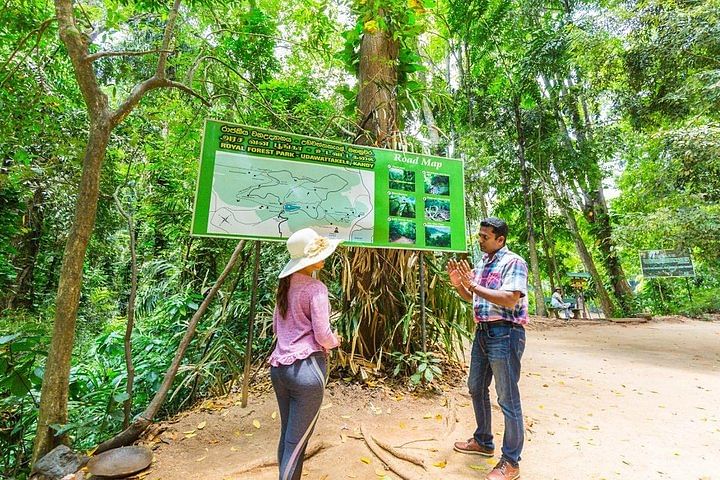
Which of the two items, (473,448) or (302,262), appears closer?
(302,262)

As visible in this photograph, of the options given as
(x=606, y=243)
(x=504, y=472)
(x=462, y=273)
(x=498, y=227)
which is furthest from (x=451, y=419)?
(x=606, y=243)

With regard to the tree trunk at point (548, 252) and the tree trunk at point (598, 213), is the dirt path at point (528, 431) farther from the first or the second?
the tree trunk at point (548, 252)

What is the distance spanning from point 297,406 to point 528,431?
2.08 m

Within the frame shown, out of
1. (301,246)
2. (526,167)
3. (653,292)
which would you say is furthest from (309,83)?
(653,292)

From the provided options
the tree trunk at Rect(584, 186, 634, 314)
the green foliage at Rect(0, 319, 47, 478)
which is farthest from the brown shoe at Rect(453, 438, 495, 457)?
the tree trunk at Rect(584, 186, 634, 314)

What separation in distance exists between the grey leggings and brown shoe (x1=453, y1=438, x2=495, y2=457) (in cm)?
123

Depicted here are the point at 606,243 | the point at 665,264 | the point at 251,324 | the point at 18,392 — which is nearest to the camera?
the point at 18,392

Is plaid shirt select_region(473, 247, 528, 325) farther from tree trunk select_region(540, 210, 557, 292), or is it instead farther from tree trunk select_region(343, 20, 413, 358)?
tree trunk select_region(540, 210, 557, 292)

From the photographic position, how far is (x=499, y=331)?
2.24 meters

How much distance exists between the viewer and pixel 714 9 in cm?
593

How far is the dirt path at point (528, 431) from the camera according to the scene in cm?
241

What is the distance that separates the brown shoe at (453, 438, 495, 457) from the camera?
2.51 m

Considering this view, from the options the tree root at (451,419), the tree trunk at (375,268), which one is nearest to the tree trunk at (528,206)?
the tree trunk at (375,268)

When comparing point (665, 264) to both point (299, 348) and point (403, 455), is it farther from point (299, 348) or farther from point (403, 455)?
point (299, 348)
